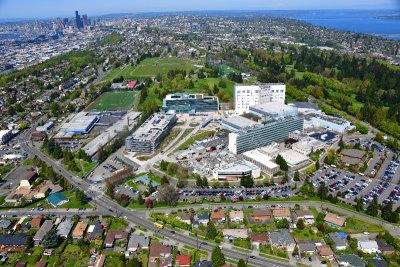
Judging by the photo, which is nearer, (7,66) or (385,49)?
(7,66)

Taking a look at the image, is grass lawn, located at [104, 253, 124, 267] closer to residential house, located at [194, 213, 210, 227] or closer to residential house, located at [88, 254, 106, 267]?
residential house, located at [88, 254, 106, 267]

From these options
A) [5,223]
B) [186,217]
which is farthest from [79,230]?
[186,217]

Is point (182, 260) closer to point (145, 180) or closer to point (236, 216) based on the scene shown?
point (236, 216)

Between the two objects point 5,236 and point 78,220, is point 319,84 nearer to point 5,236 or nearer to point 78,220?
point 78,220

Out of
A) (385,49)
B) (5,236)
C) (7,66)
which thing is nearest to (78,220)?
(5,236)

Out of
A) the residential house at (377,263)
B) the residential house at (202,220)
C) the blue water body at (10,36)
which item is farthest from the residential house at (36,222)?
the blue water body at (10,36)

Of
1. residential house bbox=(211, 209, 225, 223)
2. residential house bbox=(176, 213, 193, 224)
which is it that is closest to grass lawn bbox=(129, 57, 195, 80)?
residential house bbox=(176, 213, 193, 224)

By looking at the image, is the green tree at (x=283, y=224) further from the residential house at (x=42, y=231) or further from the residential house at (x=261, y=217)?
the residential house at (x=42, y=231)
